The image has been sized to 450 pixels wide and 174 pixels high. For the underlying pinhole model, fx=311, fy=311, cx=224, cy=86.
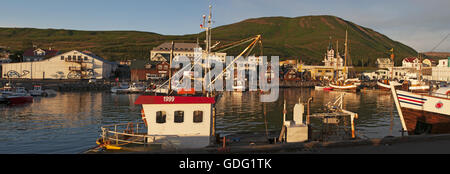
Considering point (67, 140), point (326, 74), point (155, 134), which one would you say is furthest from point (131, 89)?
point (326, 74)

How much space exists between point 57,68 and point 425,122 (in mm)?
110223

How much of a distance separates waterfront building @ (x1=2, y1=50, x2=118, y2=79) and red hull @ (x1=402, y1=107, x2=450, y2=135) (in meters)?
103

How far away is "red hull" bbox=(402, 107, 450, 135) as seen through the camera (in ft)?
74.8

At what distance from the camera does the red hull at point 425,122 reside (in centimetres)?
2281

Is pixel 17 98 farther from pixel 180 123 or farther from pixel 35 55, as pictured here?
pixel 35 55

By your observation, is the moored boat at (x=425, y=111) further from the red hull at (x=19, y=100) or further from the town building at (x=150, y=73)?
the town building at (x=150, y=73)

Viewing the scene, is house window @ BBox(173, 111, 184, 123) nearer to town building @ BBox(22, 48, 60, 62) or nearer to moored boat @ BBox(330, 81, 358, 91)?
moored boat @ BBox(330, 81, 358, 91)

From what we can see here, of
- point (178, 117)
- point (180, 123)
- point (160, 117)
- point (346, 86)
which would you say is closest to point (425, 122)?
point (180, 123)

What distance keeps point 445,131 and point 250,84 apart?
94.2 m

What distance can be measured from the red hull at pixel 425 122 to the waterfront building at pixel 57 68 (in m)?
103

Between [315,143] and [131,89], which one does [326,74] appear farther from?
[315,143]
